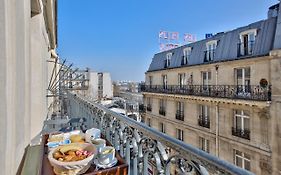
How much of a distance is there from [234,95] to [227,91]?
61cm

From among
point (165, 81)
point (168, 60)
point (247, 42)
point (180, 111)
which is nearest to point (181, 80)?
point (165, 81)

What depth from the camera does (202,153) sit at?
877mm

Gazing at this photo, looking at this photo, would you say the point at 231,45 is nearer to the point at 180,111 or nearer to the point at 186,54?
the point at 186,54

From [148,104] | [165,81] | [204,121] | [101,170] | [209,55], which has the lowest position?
[204,121]

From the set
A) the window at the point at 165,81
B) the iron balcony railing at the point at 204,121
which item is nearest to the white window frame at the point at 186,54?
the window at the point at 165,81

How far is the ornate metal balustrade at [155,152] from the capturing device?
84cm

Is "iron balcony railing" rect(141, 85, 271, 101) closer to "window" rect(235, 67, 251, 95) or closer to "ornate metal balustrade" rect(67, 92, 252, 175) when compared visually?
"window" rect(235, 67, 251, 95)

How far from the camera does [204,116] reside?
40.5 feet

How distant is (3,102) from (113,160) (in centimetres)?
81

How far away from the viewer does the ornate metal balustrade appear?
2.77 ft

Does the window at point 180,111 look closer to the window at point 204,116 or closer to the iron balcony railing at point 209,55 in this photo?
the window at point 204,116

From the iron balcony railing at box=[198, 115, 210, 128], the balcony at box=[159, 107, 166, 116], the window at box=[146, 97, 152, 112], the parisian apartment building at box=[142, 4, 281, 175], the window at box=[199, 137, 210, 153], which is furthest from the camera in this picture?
the window at box=[146, 97, 152, 112]

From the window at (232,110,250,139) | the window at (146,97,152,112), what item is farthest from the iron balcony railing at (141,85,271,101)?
the window at (146,97,152,112)

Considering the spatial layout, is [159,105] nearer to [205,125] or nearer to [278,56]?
[205,125]
